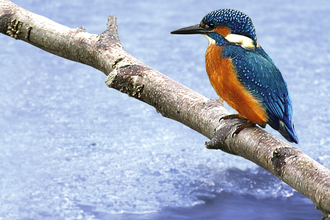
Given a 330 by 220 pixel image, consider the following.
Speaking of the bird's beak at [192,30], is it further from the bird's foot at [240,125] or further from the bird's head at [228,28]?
the bird's foot at [240,125]

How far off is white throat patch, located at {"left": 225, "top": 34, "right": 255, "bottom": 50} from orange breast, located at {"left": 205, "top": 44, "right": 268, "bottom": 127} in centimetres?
4

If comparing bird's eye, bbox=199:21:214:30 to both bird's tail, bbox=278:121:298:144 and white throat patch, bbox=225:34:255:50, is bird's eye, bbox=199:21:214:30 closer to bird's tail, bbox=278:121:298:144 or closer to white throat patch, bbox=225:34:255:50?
white throat patch, bbox=225:34:255:50

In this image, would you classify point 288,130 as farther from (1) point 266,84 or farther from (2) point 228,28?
(2) point 228,28

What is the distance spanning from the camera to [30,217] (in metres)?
2.15

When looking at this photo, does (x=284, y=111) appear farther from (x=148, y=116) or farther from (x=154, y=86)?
(x=148, y=116)

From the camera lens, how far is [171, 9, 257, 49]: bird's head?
1160 millimetres

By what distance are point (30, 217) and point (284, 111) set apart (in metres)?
1.40

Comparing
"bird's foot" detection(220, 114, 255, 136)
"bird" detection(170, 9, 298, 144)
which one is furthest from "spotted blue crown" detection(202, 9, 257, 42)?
"bird's foot" detection(220, 114, 255, 136)

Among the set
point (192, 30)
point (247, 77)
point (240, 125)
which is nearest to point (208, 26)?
point (192, 30)

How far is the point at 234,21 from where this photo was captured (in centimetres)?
116

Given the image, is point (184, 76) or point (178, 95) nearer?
point (178, 95)

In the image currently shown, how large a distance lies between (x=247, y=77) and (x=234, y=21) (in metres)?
0.14

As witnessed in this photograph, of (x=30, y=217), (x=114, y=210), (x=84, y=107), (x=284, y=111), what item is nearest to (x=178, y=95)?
(x=284, y=111)

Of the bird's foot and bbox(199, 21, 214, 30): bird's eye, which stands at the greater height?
bbox(199, 21, 214, 30): bird's eye
